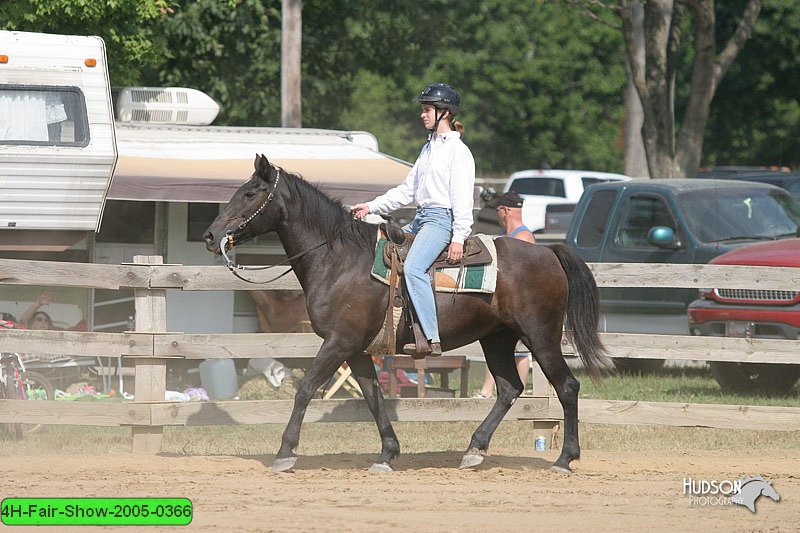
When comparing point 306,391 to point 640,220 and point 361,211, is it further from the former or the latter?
point 640,220

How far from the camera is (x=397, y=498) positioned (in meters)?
6.99

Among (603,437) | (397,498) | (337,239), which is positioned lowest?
(603,437)

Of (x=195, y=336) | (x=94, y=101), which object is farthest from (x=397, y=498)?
(x=94, y=101)

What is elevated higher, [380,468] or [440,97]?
[440,97]

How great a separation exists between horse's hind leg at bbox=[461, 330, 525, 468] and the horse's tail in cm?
46

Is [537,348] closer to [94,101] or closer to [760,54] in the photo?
[94,101]

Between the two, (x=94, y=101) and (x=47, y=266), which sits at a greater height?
(x=94, y=101)

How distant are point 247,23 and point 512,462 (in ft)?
46.3

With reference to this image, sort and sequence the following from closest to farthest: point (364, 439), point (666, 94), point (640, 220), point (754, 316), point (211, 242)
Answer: point (211, 242) → point (364, 439) → point (754, 316) → point (640, 220) → point (666, 94)

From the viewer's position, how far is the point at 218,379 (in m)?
12.0

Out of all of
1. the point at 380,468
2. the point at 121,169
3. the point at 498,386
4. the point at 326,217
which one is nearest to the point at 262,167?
the point at 326,217

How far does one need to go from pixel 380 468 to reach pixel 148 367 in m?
1.97

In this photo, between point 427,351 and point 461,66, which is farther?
point 461,66

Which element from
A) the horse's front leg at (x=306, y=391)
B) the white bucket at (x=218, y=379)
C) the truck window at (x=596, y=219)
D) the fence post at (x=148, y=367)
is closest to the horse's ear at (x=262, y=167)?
the horse's front leg at (x=306, y=391)
